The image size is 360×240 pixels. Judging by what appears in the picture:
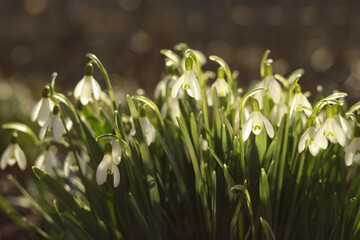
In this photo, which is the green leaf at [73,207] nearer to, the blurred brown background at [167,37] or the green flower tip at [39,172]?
the green flower tip at [39,172]

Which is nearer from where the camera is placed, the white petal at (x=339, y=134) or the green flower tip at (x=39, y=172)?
the white petal at (x=339, y=134)

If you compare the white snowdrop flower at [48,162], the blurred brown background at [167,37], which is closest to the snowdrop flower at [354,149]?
the white snowdrop flower at [48,162]

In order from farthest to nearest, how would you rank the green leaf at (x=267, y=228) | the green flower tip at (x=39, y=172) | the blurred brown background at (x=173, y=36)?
the blurred brown background at (x=173, y=36) → the green flower tip at (x=39, y=172) → the green leaf at (x=267, y=228)

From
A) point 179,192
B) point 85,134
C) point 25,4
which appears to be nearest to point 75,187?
point 85,134

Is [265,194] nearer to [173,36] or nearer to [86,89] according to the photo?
[86,89]

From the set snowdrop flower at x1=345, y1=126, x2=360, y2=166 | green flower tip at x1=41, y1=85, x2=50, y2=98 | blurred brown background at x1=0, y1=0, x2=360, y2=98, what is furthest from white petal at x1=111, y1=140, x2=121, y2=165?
blurred brown background at x1=0, y1=0, x2=360, y2=98

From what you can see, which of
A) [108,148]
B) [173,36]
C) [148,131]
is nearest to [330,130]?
[148,131]

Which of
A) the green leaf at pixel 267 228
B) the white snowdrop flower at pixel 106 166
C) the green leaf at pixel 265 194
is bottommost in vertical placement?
the green leaf at pixel 267 228

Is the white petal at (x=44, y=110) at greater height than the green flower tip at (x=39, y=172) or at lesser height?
greater

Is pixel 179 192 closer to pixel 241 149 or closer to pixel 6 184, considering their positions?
pixel 241 149
